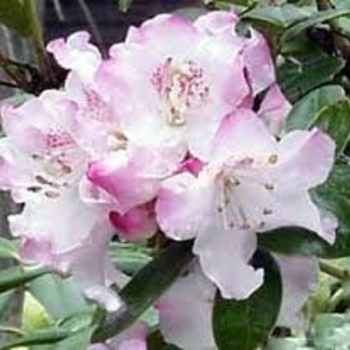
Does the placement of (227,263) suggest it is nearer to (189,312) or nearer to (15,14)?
(189,312)

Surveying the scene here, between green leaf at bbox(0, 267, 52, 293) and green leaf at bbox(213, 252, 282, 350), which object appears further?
green leaf at bbox(0, 267, 52, 293)

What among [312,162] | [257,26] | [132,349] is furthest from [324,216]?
[257,26]

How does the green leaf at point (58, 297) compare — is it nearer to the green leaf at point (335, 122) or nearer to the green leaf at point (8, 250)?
the green leaf at point (8, 250)

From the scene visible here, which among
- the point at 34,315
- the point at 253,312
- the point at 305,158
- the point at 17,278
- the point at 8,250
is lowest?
the point at 34,315

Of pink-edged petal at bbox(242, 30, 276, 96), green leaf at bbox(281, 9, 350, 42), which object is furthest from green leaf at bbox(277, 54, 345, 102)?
pink-edged petal at bbox(242, 30, 276, 96)

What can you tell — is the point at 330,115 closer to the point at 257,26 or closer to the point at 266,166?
the point at 266,166

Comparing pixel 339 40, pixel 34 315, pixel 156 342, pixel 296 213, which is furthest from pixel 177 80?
pixel 34 315

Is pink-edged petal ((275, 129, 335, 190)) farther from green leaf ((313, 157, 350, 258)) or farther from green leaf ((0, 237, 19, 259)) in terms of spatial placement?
green leaf ((0, 237, 19, 259))
